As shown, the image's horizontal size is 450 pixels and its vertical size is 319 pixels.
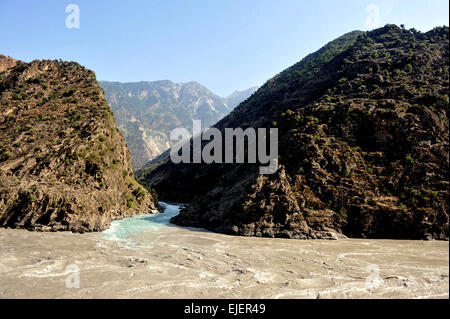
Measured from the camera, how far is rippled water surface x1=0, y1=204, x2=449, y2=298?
61.9 feet

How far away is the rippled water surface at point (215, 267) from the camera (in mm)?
18859

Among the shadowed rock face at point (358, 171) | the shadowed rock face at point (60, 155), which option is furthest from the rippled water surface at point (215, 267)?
the shadowed rock face at point (60, 155)

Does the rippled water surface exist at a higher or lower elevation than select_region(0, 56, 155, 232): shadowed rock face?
lower

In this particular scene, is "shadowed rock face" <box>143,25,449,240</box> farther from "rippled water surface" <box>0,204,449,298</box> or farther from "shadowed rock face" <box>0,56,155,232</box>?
"shadowed rock face" <box>0,56,155,232</box>

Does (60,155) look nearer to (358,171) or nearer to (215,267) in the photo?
(215,267)

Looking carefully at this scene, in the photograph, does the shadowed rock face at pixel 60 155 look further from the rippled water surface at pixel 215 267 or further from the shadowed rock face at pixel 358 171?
the shadowed rock face at pixel 358 171

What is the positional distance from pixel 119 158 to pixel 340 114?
151ft

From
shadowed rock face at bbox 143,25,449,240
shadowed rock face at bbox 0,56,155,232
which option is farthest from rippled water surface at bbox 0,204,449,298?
shadowed rock face at bbox 0,56,155,232

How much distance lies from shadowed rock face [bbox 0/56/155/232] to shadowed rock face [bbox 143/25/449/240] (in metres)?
15.3

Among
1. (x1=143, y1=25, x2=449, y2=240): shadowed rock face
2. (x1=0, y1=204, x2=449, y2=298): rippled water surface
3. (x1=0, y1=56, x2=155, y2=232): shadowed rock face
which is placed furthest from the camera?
(x1=143, y1=25, x2=449, y2=240): shadowed rock face

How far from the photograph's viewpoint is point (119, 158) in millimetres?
60281
